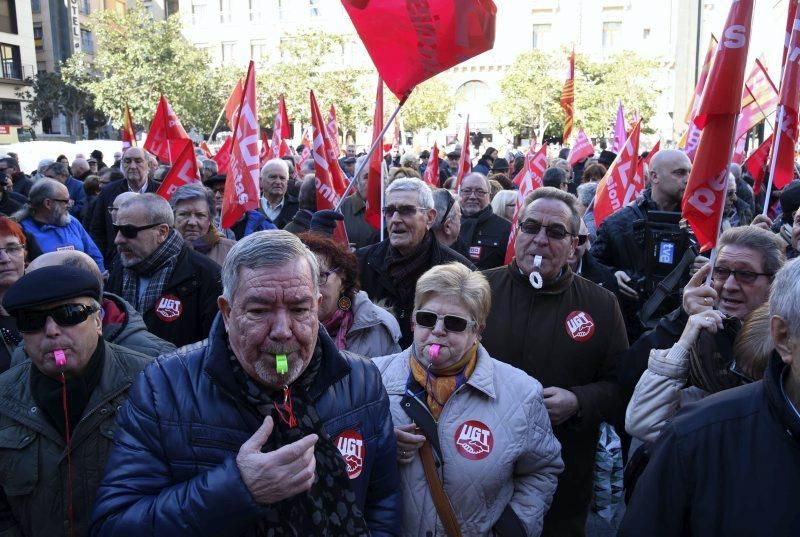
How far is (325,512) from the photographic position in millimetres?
1980

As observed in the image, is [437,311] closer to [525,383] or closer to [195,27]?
[525,383]

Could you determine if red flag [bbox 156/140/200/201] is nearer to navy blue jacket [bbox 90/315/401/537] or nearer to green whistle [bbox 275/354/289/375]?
navy blue jacket [bbox 90/315/401/537]

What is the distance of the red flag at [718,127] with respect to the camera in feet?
11.7

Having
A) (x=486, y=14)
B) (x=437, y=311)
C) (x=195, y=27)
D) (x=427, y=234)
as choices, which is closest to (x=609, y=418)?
(x=437, y=311)

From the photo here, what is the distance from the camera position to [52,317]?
2.51 metres

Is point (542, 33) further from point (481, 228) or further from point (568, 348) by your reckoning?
point (568, 348)

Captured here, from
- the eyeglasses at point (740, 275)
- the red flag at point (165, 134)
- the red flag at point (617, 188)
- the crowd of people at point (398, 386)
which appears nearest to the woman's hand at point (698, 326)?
the crowd of people at point (398, 386)

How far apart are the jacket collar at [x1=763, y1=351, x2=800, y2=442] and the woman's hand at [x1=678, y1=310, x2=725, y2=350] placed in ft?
2.59

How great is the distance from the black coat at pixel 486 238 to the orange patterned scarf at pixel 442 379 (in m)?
3.41

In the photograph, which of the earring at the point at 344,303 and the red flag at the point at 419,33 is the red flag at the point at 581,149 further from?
the earring at the point at 344,303

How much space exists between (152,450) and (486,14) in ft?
11.2

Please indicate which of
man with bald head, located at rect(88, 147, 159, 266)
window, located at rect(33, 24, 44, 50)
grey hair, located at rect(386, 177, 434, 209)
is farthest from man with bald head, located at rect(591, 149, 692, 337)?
window, located at rect(33, 24, 44, 50)

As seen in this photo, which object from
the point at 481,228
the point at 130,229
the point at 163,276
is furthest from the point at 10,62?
the point at 163,276

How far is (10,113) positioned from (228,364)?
4793 centimetres
